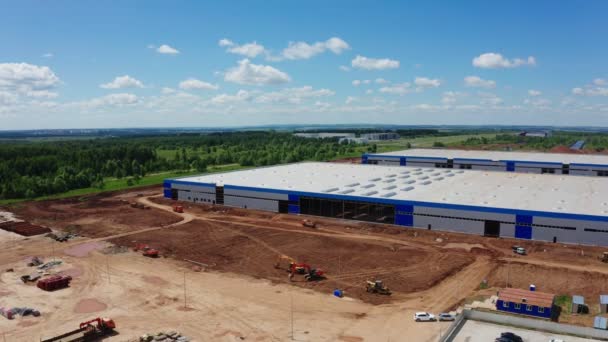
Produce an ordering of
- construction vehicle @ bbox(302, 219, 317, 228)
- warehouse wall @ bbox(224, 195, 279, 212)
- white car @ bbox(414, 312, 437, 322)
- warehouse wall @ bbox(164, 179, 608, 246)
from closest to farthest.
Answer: white car @ bbox(414, 312, 437, 322), warehouse wall @ bbox(164, 179, 608, 246), construction vehicle @ bbox(302, 219, 317, 228), warehouse wall @ bbox(224, 195, 279, 212)

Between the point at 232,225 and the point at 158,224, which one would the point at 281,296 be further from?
the point at 158,224

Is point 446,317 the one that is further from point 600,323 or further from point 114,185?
point 114,185

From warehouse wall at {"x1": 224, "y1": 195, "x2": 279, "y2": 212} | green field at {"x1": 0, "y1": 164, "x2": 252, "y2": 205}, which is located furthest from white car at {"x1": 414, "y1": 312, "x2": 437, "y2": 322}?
green field at {"x1": 0, "y1": 164, "x2": 252, "y2": 205}

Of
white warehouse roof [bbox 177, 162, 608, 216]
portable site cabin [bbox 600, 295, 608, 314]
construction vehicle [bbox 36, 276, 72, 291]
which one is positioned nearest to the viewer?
portable site cabin [bbox 600, 295, 608, 314]

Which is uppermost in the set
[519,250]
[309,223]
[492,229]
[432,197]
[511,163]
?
[511,163]

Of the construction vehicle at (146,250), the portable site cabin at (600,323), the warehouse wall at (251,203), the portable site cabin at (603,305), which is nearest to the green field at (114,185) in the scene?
the warehouse wall at (251,203)

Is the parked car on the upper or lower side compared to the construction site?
upper

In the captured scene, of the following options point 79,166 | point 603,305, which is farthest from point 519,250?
point 79,166

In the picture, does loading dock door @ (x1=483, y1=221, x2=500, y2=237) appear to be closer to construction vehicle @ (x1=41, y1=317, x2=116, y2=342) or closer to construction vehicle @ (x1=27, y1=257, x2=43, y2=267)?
construction vehicle @ (x1=41, y1=317, x2=116, y2=342)
